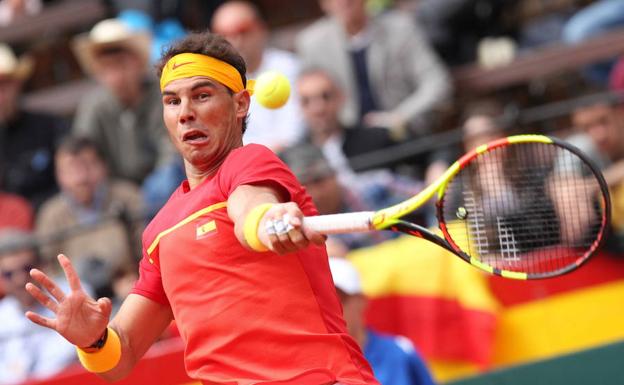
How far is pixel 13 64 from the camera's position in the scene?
834cm

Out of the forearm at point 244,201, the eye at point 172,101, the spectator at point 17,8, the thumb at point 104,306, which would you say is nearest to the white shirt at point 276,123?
the spectator at point 17,8

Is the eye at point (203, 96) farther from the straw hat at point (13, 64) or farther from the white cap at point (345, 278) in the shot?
the straw hat at point (13, 64)

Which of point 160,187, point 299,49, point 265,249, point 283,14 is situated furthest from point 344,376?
point 283,14

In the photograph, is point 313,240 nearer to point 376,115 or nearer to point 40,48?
point 376,115

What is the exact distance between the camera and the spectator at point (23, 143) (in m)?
8.08

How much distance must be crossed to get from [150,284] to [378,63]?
4.17 m

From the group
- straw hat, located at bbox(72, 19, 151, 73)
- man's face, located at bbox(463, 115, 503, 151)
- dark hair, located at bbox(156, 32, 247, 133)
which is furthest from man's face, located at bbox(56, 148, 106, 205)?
dark hair, located at bbox(156, 32, 247, 133)

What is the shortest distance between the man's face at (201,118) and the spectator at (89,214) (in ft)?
10.3

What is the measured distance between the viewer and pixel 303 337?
3.43 metres

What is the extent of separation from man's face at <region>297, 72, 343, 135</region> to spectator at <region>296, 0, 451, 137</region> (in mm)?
298

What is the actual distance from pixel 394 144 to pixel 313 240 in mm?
4196

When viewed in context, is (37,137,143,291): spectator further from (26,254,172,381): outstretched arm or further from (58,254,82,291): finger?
(58,254,82,291): finger

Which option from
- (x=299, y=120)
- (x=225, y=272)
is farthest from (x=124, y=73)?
(x=225, y=272)

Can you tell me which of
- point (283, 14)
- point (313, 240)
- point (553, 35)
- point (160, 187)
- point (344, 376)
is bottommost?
point (344, 376)
